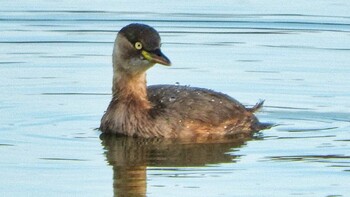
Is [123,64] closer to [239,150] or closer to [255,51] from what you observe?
[239,150]

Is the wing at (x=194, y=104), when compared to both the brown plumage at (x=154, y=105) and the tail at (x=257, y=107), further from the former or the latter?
the tail at (x=257, y=107)

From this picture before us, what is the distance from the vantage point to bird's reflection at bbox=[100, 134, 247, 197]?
49.3 feet

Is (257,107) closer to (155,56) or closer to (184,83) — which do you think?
(155,56)

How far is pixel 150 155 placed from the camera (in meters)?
16.1

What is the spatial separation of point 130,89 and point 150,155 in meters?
1.39

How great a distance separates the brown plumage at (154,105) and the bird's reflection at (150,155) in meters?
0.14

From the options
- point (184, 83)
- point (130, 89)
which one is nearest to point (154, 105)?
point (130, 89)

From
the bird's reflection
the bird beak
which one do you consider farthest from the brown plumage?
the bird's reflection

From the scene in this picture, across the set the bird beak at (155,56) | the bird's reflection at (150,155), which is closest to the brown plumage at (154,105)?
the bird beak at (155,56)

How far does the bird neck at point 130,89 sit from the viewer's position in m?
17.2

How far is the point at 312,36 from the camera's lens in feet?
74.6

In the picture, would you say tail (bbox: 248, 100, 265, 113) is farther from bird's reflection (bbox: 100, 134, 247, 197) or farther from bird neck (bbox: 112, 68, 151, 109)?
bird neck (bbox: 112, 68, 151, 109)

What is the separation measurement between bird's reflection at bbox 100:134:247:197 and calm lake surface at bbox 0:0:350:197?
0.02 m

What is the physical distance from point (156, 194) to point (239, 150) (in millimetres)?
2485
